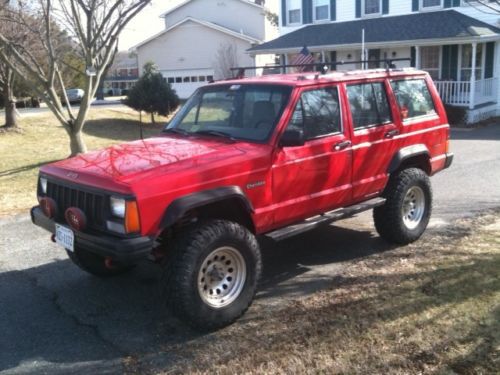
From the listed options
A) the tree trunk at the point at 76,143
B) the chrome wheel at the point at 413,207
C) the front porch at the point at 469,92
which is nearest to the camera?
the chrome wheel at the point at 413,207

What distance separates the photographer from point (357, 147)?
5.31 meters

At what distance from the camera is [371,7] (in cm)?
2388

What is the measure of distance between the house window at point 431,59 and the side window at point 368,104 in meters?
17.4

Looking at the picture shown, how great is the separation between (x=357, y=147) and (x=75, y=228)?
275 cm

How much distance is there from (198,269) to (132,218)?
0.62 meters

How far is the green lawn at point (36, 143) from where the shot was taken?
31.1 feet

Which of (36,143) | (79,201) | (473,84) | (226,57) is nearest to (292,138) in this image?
(79,201)

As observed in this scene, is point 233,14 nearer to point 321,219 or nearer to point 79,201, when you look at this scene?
point 321,219

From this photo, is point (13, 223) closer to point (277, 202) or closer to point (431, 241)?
point (277, 202)

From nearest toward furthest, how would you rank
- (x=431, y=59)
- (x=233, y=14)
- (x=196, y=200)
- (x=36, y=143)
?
1. (x=196, y=200)
2. (x=36, y=143)
3. (x=431, y=59)
4. (x=233, y=14)

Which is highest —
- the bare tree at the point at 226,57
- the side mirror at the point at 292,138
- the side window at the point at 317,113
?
the bare tree at the point at 226,57

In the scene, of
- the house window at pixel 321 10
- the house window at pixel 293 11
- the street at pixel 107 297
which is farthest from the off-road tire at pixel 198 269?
the house window at pixel 293 11

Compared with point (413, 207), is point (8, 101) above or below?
above

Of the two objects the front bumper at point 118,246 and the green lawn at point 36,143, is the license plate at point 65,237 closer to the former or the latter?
the front bumper at point 118,246
